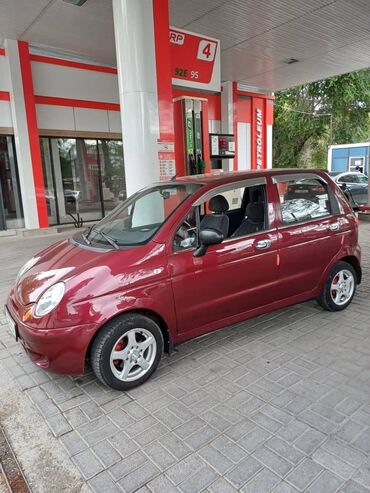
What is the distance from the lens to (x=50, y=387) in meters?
3.12

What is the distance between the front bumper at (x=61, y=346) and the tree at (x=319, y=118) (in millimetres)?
24904

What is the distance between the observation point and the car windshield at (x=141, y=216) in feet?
10.9

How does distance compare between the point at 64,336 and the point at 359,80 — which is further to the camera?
the point at 359,80

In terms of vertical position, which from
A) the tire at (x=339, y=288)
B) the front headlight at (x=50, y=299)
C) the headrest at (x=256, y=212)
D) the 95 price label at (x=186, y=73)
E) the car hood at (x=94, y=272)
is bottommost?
the tire at (x=339, y=288)

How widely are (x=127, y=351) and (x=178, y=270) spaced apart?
0.74 metres

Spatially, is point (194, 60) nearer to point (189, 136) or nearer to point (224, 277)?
point (189, 136)

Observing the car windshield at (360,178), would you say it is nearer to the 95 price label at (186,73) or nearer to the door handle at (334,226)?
the 95 price label at (186,73)

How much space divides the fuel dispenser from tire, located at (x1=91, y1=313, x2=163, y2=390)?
4.48 meters

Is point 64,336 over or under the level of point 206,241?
under

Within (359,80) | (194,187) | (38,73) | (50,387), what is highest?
(359,80)

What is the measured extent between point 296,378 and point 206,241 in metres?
1.30

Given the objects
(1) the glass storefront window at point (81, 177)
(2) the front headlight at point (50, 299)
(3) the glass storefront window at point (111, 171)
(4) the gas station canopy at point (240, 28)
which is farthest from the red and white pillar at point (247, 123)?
(2) the front headlight at point (50, 299)

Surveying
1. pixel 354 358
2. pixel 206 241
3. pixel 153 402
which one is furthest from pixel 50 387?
pixel 354 358

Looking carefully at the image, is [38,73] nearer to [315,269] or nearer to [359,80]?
[315,269]
